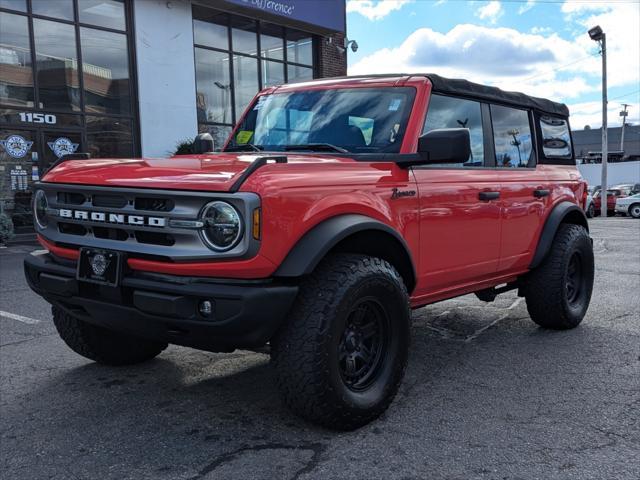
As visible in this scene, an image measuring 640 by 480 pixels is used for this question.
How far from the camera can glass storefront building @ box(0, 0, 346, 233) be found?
11.8 m

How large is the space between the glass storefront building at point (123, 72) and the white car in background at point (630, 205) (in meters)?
16.4

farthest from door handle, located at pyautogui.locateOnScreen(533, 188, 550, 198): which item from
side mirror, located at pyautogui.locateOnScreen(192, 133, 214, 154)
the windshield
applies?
side mirror, located at pyautogui.locateOnScreen(192, 133, 214, 154)

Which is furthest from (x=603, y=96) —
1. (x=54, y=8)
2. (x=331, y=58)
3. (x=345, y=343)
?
(x=345, y=343)

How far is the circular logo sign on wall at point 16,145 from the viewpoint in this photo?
456 inches

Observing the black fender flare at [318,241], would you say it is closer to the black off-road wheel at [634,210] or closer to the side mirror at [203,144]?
the side mirror at [203,144]

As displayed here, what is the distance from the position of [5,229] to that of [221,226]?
997 centimetres

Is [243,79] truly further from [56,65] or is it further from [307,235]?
[307,235]

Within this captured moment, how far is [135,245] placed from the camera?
284 centimetres

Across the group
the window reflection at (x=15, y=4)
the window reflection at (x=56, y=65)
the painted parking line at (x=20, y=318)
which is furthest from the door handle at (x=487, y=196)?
the window reflection at (x=15, y=4)

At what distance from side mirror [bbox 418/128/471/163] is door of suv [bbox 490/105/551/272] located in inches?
44.1

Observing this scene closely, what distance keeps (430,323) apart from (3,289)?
499cm

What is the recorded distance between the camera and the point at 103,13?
42.0ft

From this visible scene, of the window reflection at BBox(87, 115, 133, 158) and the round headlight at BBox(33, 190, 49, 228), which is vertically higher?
the window reflection at BBox(87, 115, 133, 158)

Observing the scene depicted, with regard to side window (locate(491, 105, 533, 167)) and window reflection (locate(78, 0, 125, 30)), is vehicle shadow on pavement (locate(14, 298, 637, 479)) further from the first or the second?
window reflection (locate(78, 0, 125, 30))
